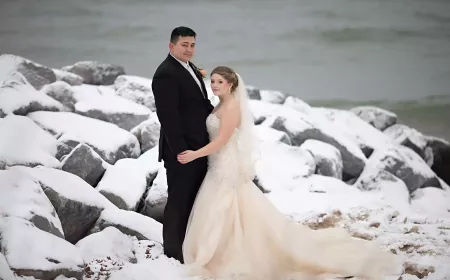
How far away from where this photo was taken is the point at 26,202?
9.59 ft

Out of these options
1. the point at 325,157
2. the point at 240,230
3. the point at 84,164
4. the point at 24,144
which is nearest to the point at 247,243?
the point at 240,230

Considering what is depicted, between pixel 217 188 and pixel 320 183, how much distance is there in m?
2.49

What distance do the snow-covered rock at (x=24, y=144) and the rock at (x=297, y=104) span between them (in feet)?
11.2

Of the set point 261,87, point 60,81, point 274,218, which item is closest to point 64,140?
point 60,81

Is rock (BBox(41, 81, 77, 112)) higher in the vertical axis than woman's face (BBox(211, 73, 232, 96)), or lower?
lower

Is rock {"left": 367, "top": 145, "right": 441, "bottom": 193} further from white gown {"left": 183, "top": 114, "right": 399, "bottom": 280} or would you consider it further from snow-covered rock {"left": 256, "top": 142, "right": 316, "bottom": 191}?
white gown {"left": 183, "top": 114, "right": 399, "bottom": 280}

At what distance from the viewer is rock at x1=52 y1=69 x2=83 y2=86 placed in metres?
6.05

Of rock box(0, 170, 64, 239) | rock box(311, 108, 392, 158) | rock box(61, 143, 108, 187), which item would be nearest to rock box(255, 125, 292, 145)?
rock box(311, 108, 392, 158)

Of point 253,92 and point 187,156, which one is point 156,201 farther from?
point 253,92

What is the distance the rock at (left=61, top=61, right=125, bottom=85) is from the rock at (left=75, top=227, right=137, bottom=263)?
3622mm

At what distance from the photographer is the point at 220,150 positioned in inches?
118

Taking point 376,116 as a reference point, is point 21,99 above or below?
above

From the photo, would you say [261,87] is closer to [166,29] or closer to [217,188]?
[166,29]

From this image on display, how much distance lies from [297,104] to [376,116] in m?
1.20
